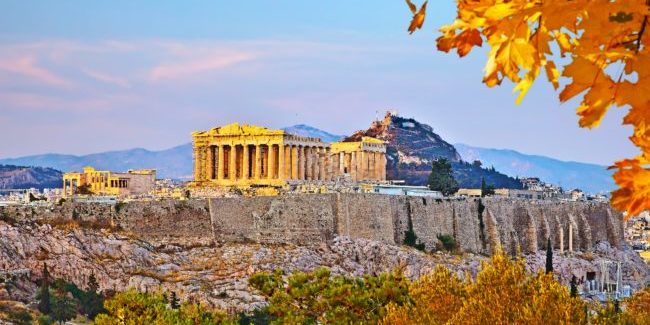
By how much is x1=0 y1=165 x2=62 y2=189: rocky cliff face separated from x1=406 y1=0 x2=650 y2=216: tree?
99763mm

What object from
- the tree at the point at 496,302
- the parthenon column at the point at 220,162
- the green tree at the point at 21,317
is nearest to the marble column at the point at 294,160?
the parthenon column at the point at 220,162

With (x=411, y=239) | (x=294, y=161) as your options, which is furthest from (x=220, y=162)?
(x=411, y=239)

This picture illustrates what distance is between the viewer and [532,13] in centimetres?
253

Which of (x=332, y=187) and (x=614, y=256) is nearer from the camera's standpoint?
(x=332, y=187)

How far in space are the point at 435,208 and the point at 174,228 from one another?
16402 millimetres

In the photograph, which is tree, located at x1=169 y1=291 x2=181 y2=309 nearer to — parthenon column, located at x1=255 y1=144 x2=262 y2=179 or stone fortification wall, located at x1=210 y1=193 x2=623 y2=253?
stone fortification wall, located at x1=210 y1=193 x2=623 y2=253

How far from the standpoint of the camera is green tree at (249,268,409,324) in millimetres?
20609

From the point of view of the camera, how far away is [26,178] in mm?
105000

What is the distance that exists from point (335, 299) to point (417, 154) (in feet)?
315

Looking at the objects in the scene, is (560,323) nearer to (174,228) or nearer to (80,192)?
(174,228)

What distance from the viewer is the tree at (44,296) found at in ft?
95.9

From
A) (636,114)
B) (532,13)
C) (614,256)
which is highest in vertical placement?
(532,13)

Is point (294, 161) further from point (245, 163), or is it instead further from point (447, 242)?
point (447, 242)

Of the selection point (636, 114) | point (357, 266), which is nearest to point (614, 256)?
point (357, 266)
